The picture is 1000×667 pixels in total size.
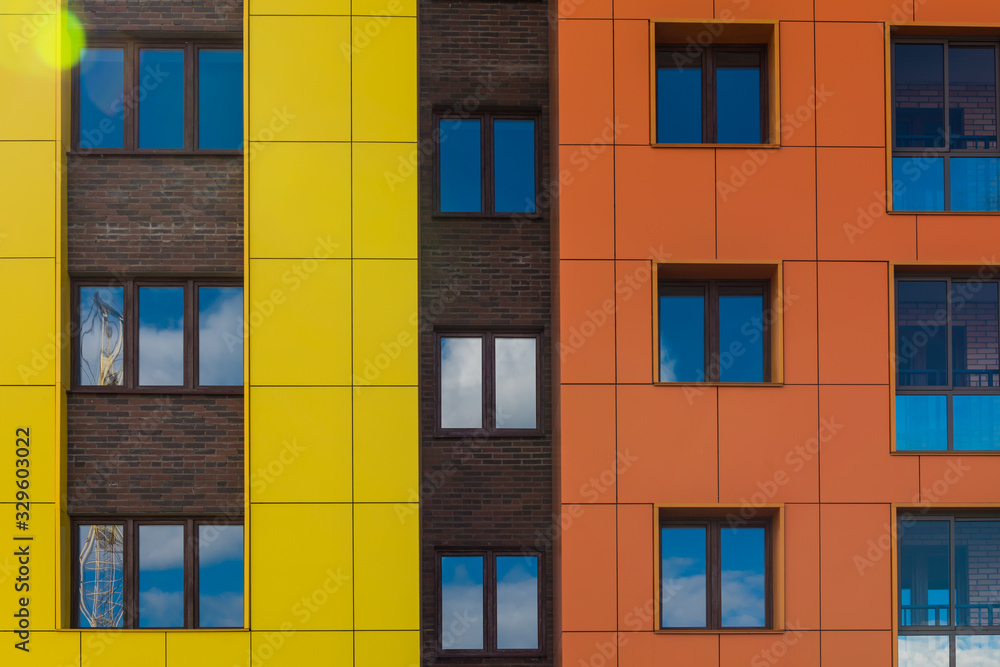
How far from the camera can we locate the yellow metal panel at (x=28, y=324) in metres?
10.7

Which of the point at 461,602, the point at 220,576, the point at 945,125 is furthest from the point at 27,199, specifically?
the point at 945,125

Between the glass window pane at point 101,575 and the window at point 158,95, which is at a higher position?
the window at point 158,95

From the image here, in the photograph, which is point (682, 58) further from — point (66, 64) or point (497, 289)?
point (66, 64)

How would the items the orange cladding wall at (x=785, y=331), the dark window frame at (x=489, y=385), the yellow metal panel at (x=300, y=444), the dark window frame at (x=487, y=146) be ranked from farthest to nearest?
the dark window frame at (x=487, y=146)
the dark window frame at (x=489, y=385)
the yellow metal panel at (x=300, y=444)
the orange cladding wall at (x=785, y=331)

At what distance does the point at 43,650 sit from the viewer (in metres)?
10.4

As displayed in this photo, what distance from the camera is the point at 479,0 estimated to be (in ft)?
38.7

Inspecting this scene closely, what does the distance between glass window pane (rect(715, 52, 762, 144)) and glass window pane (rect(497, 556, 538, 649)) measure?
697 centimetres

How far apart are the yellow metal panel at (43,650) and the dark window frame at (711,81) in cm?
1095

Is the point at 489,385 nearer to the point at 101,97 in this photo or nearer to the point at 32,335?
the point at 32,335

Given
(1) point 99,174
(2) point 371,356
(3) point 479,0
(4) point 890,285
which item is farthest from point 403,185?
(4) point 890,285

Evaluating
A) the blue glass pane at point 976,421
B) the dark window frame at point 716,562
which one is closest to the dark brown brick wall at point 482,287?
the dark window frame at point 716,562

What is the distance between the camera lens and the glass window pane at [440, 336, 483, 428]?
→ 11.4 m

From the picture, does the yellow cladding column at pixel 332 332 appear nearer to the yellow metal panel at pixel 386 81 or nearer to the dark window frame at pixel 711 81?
the yellow metal panel at pixel 386 81

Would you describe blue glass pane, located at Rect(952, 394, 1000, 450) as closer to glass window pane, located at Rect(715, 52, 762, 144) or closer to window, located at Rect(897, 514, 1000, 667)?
window, located at Rect(897, 514, 1000, 667)
